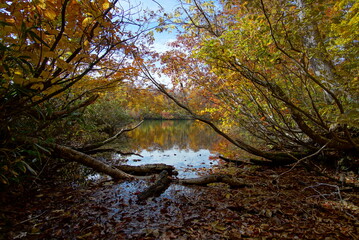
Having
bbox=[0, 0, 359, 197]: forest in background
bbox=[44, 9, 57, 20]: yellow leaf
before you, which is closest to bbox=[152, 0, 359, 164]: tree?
bbox=[0, 0, 359, 197]: forest in background

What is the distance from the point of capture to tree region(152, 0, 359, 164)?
245 cm

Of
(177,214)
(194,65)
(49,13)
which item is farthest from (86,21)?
(194,65)

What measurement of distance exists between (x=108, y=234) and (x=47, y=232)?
0.62m

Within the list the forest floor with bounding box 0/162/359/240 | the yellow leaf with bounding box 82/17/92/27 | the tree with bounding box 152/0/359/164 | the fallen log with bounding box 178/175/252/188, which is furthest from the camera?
the fallen log with bounding box 178/175/252/188

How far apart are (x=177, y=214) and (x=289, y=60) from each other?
11.1 ft

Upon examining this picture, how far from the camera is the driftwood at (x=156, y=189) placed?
278cm

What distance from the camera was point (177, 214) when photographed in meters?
2.34

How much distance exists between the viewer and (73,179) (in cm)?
377

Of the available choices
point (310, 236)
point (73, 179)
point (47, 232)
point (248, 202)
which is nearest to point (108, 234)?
point (47, 232)

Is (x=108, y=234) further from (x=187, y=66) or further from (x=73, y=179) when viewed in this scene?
(x=187, y=66)

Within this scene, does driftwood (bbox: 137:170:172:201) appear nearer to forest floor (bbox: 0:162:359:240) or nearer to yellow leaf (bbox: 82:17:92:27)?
forest floor (bbox: 0:162:359:240)

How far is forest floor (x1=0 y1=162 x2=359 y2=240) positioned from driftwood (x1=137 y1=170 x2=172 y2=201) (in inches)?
3.9

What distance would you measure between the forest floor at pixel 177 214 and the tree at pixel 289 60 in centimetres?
86

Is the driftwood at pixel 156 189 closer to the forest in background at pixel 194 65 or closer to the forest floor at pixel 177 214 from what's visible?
the forest floor at pixel 177 214
